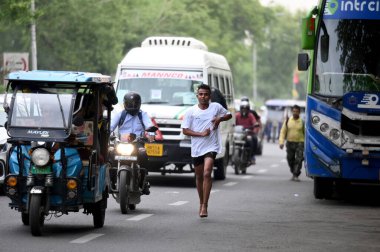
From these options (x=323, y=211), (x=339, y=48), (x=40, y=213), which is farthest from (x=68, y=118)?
(x=339, y=48)

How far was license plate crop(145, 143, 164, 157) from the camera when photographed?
75.6 ft

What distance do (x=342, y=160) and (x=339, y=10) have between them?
8.14 ft

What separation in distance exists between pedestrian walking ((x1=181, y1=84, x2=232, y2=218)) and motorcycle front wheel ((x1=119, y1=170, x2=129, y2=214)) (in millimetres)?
984

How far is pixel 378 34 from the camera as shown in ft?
65.2

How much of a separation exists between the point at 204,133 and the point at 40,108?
337 centimetres

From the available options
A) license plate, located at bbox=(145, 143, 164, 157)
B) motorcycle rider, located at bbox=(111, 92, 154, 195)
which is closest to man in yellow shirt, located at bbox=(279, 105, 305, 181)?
license plate, located at bbox=(145, 143, 164, 157)

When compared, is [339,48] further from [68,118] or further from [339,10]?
[68,118]

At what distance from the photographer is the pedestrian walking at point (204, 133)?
54.4 feet

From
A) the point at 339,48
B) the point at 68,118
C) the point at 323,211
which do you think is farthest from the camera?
the point at 339,48

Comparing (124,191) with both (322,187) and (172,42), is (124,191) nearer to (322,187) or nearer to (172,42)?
(322,187)

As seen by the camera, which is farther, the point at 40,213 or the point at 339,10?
the point at 339,10

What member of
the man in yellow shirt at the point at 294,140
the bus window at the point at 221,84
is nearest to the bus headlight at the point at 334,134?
the bus window at the point at 221,84

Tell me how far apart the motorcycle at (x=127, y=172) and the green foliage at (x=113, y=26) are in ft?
46.7

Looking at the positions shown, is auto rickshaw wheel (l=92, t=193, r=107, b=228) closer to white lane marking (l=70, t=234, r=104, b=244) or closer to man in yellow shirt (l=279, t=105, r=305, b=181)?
white lane marking (l=70, t=234, r=104, b=244)
